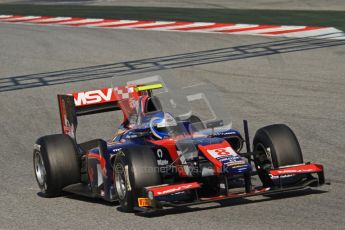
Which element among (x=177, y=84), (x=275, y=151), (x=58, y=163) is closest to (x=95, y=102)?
(x=58, y=163)

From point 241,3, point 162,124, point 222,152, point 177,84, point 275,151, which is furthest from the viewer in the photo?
point 241,3

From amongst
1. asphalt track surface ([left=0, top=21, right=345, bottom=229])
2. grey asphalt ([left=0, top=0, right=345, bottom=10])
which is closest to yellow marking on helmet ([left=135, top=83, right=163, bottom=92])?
asphalt track surface ([left=0, top=21, right=345, bottom=229])

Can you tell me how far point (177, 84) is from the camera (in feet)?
34.0

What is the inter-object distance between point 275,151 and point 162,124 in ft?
3.98

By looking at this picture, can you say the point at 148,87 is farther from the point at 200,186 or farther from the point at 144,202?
the point at 144,202

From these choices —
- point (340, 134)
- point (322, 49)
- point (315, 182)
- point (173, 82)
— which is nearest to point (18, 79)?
point (322, 49)

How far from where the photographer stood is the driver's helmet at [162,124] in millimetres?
10070

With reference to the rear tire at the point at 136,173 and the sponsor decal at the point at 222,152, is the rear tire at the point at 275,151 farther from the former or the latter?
the rear tire at the point at 136,173

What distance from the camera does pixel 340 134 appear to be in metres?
13.2

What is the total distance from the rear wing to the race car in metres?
0.02

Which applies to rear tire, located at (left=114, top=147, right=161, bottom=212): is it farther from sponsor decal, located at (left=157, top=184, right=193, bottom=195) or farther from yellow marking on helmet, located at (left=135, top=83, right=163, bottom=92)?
yellow marking on helmet, located at (left=135, top=83, right=163, bottom=92)

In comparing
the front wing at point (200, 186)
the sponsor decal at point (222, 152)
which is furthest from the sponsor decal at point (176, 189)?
the sponsor decal at point (222, 152)

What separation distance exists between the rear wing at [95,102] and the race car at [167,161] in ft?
0.07

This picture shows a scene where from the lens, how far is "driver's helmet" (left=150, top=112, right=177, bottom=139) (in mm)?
10070
